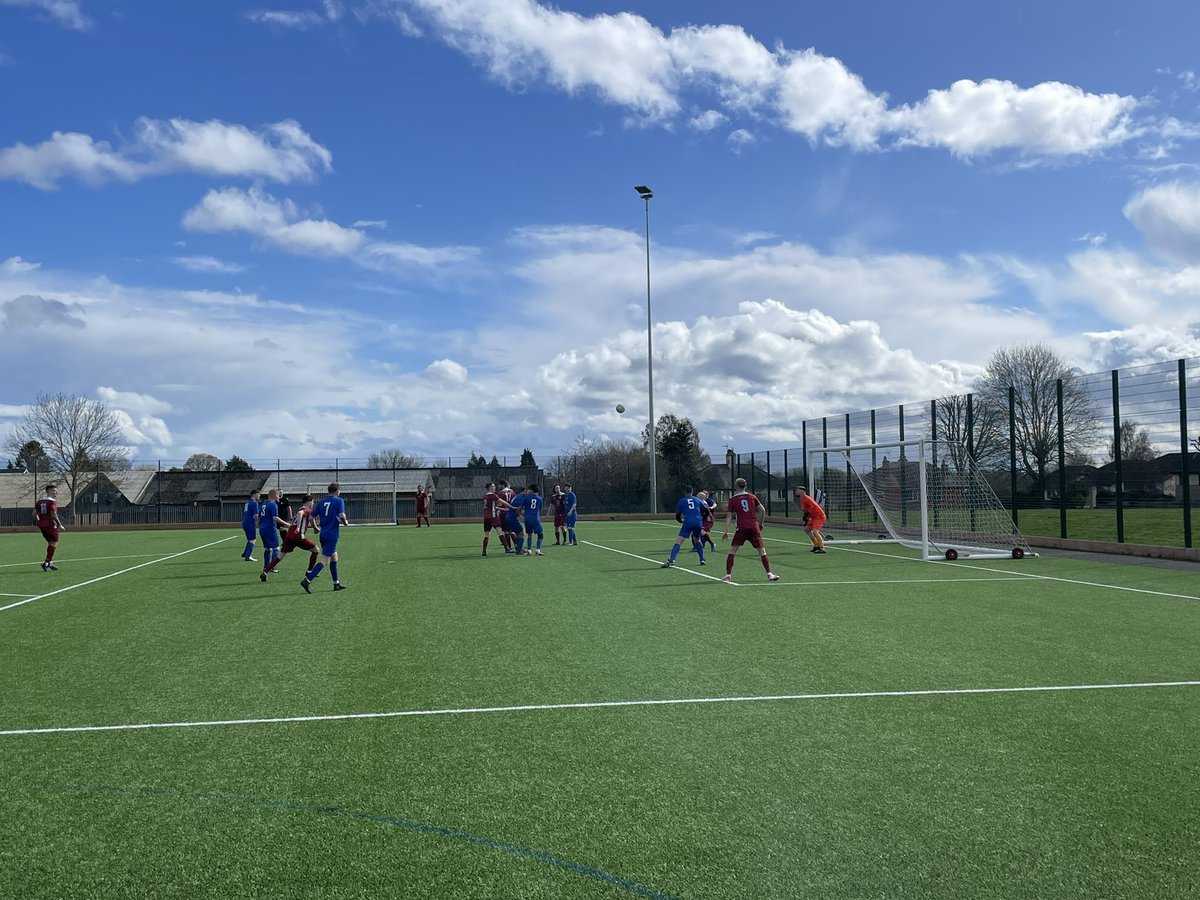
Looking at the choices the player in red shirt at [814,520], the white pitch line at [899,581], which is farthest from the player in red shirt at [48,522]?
the player in red shirt at [814,520]

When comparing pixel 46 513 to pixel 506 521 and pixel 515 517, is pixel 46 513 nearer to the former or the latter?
pixel 506 521

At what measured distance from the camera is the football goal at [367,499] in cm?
4888

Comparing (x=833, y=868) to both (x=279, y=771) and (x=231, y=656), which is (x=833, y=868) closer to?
(x=279, y=771)

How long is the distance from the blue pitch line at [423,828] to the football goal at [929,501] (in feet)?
54.0

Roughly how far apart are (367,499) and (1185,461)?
41333 millimetres

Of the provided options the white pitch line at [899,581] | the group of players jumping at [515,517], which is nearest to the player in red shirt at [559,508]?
the group of players jumping at [515,517]

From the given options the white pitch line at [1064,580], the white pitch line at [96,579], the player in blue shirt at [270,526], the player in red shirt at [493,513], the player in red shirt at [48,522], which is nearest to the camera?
the white pitch line at [1064,580]

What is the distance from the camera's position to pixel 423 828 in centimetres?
435

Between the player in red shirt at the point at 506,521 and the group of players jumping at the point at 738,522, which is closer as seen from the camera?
the group of players jumping at the point at 738,522

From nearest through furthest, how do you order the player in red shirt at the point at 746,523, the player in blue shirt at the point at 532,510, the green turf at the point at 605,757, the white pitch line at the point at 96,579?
the green turf at the point at 605,757 < the white pitch line at the point at 96,579 < the player in red shirt at the point at 746,523 < the player in blue shirt at the point at 532,510

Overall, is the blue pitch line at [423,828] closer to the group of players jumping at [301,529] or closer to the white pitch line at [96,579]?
the group of players jumping at [301,529]

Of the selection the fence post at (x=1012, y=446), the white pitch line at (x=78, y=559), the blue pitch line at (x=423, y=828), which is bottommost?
the white pitch line at (x=78, y=559)

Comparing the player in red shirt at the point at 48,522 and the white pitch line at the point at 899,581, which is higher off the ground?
the player in red shirt at the point at 48,522

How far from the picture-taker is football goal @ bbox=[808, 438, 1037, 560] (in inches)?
808
